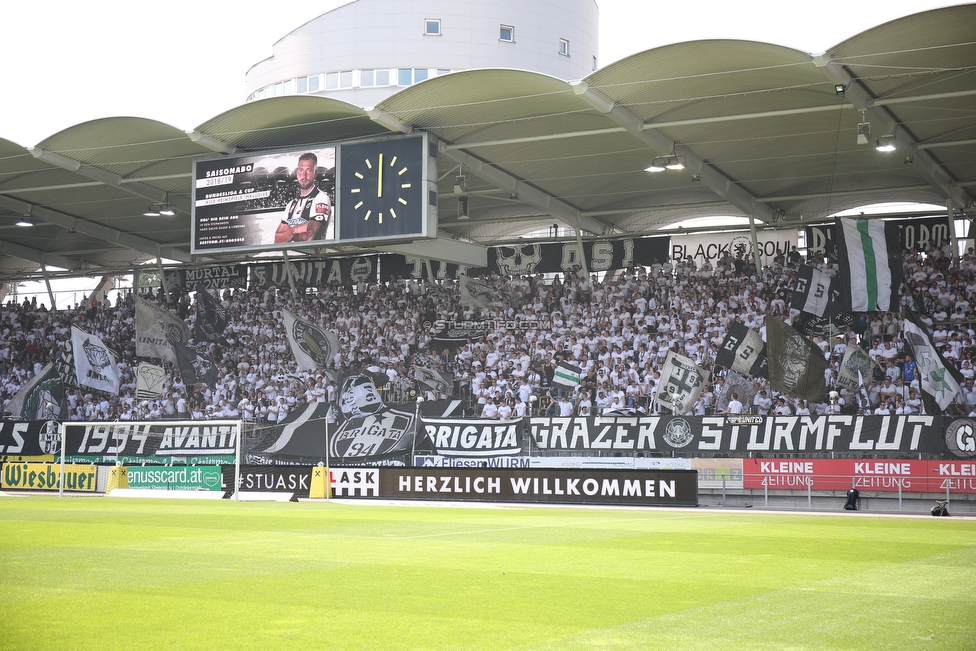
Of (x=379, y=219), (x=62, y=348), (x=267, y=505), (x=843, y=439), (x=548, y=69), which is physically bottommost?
(x=267, y=505)

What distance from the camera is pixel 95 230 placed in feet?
134

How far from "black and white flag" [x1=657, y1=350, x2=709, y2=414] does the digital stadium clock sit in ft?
28.2

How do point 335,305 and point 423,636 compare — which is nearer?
point 423,636

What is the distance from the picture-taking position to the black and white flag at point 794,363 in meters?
27.7

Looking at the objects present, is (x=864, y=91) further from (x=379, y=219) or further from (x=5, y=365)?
(x=5, y=365)

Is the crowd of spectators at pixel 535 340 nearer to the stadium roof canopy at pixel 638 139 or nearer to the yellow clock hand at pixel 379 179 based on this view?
the stadium roof canopy at pixel 638 139

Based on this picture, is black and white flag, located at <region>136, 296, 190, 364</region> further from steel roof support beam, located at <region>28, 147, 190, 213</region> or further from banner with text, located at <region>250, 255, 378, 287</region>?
steel roof support beam, located at <region>28, 147, 190, 213</region>

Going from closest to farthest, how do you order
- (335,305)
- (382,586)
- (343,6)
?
(382,586) → (335,305) → (343,6)

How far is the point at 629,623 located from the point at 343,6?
211 feet

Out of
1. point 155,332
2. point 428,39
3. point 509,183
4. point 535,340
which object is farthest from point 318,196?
point 428,39

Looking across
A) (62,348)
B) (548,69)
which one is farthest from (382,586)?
(548,69)

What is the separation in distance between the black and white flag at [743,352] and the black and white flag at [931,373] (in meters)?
4.12

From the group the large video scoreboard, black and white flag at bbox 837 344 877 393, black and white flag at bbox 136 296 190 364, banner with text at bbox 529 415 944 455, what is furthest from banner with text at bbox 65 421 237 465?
black and white flag at bbox 837 344 877 393

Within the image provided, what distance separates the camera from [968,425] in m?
24.3
